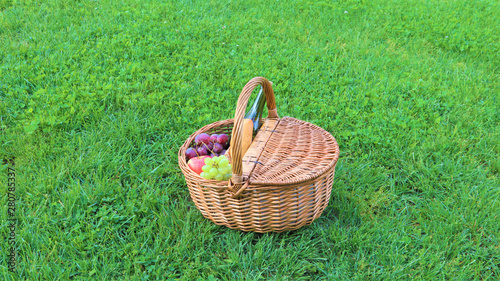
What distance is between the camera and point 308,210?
227 centimetres

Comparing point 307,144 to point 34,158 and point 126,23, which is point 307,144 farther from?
point 126,23

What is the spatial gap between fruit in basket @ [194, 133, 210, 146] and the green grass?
0.44 m

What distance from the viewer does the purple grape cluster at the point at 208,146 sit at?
8.02 ft

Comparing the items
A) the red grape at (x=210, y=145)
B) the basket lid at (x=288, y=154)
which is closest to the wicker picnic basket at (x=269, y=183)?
the basket lid at (x=288, y=154)

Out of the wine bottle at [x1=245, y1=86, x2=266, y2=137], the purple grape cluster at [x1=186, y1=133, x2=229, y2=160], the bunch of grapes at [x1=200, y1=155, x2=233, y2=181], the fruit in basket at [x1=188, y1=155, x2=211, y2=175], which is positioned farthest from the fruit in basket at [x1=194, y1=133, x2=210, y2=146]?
the bunch of grapes at [x1=200, y1=155, x2=233, y2=181]

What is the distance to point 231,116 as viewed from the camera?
3506 millimetres

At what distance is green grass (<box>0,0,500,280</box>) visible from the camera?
7.30 ft

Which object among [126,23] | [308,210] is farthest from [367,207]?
[126,23]

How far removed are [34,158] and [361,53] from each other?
3787 millimetres

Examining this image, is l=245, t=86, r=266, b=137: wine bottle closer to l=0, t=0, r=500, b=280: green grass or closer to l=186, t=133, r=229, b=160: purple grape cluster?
l=186, t=133, r=229, b=160: purple grape cluster

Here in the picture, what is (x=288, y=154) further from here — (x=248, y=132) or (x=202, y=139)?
(x=202, y=139)

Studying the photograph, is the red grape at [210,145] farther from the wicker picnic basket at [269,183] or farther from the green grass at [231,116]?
the green grass at [231,116]

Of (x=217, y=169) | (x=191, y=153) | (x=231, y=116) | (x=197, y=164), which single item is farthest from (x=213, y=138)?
(x=231, y=116)

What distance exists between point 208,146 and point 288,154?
55 cm
